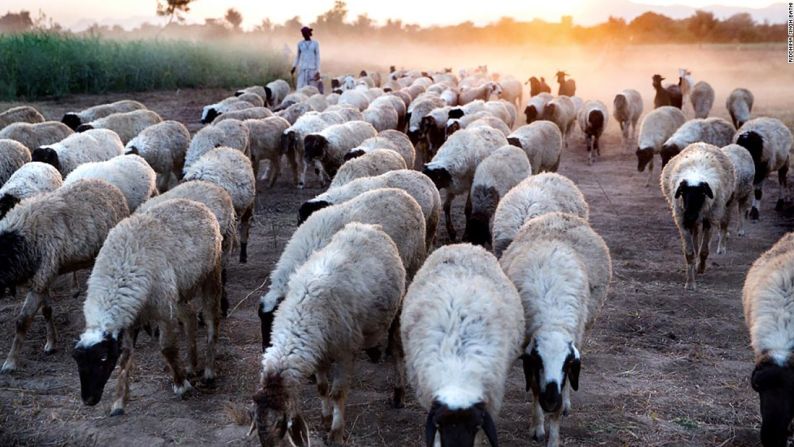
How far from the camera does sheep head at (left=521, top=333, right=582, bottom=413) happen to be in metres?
4.45

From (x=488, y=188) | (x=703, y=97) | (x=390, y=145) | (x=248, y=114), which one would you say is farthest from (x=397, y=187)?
(x=703, y=97)

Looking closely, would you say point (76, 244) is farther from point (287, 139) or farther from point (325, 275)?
point (287, 139)

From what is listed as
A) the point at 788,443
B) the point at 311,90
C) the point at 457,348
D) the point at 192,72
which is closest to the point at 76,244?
the point at 457,348

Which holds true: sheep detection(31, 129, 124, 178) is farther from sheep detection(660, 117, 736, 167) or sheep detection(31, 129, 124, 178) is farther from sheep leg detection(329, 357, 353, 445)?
sheep detection(660, 117, 736, 167)

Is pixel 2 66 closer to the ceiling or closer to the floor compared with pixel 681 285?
closer to the ceiling

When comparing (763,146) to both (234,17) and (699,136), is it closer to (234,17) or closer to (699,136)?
(699,136)

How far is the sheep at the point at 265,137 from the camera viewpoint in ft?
41.0

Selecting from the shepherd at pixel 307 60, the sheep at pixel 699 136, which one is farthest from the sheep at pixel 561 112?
the shepherd at pixel 307 60

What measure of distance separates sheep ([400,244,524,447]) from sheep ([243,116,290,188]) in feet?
26.6

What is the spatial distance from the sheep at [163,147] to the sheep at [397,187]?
4.15m

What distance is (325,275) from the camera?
5059 mm

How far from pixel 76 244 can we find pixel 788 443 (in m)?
6.28

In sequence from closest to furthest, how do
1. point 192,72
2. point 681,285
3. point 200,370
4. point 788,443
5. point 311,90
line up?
point 788,443, point 200,370, point 681,285, point 311,90, point 192,72

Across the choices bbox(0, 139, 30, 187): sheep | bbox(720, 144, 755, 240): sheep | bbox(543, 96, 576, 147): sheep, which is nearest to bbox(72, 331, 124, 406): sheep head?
bbox(0, 139, 30, 187): sheep
